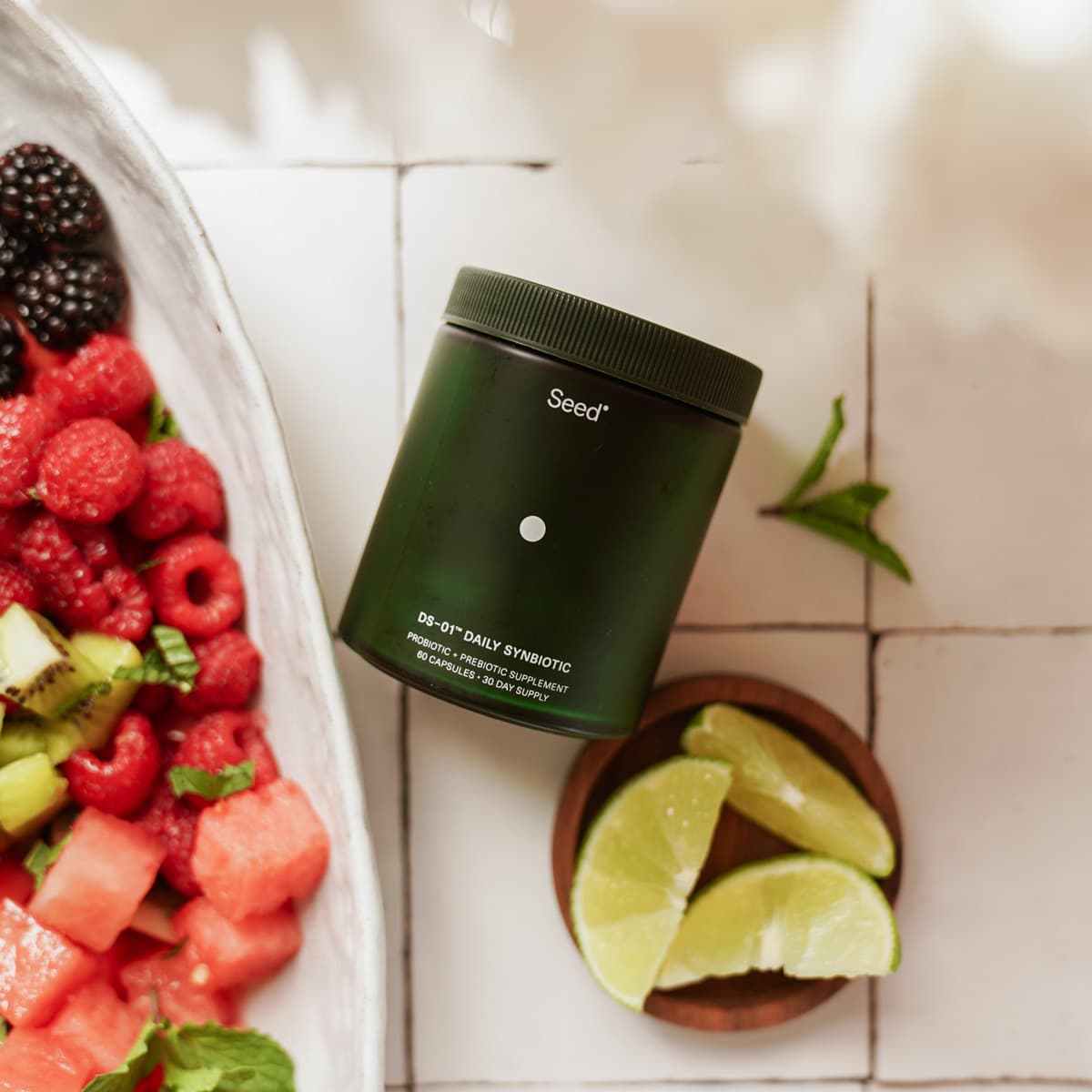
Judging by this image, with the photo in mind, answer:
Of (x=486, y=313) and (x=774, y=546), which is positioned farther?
(x=774, y=546)

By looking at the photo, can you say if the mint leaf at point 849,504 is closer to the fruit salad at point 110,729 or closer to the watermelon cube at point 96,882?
the fruit salad at point 110,729

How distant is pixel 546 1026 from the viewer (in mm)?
890

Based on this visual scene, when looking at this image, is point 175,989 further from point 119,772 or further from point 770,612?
point 770,612

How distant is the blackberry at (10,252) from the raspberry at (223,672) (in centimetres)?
30

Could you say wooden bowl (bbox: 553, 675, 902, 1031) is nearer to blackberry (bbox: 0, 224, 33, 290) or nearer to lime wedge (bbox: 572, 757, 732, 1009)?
lime wedge (bbox: 572, 757, 732, 1009)

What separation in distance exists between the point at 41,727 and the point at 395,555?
0.30 m

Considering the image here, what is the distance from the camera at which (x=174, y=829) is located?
78 centimetres

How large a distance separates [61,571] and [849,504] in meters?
0.60

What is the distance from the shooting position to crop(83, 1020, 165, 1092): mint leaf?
0.71m

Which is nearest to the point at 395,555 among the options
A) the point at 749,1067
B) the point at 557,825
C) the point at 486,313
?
the point at 486,313

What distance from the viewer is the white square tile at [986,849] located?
2.95ft

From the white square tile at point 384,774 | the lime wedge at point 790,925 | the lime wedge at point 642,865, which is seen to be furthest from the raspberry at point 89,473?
the lime wedge at point 790,925

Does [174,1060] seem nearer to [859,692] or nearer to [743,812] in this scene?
[743,812]

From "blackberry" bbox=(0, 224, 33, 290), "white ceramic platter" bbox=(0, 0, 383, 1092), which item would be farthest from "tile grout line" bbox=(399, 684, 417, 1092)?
"blackberry" bbox=(0, 224, 33, 290)
